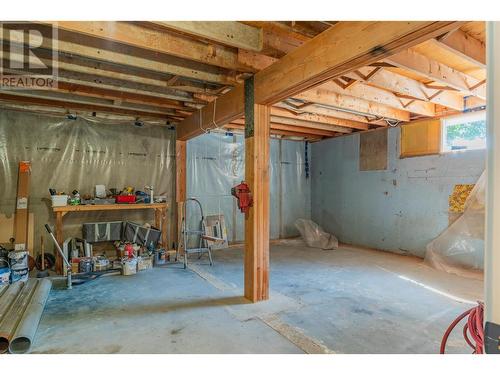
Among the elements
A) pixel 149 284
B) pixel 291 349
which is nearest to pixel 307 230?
pixel 149 284

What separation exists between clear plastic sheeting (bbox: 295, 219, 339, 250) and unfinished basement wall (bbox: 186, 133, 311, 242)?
25.8 inches

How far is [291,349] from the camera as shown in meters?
2.06

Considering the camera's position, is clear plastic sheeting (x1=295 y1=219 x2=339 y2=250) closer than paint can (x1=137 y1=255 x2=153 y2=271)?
No

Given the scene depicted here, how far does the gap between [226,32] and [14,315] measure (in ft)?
9.41

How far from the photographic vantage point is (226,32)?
230cm

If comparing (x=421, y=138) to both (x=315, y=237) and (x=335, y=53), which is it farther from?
(x=335, y=53)

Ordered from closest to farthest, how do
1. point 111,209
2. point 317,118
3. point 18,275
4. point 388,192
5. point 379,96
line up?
1. point 18,275
2. point 379,96
3. point 111,209
4. point 317,118
5. point 388,192

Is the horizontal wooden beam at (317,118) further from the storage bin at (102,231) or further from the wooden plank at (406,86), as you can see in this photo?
the storage bin at (102,231)

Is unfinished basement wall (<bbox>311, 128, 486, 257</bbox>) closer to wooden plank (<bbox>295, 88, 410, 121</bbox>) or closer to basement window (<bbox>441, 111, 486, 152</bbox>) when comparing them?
basement window (<bbox>441, 111, 486, 152</bbox>)

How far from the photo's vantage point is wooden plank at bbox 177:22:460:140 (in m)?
1.69

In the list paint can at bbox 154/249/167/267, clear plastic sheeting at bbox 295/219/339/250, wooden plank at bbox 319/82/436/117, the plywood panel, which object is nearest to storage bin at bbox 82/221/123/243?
paint can at bbox 154/249/167/267

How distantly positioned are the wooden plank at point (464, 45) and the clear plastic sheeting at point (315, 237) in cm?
391

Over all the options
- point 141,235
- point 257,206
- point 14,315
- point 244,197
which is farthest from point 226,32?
point 141,235
